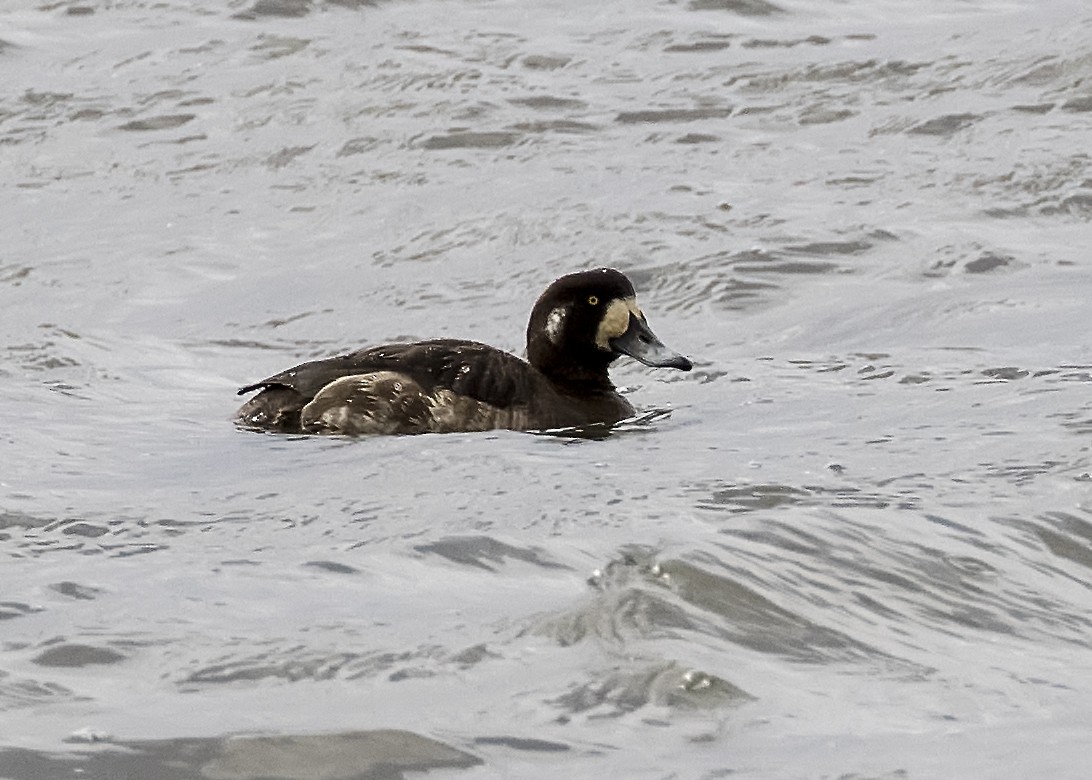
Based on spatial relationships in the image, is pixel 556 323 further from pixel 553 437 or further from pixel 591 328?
pixel 553 437

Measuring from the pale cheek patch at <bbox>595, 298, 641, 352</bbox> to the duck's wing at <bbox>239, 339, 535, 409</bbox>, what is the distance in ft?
1.73

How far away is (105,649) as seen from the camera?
5598 mm

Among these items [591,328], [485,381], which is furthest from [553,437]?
[591,328]

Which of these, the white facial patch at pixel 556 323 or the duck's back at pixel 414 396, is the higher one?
the white facial patch at pixel 556 323

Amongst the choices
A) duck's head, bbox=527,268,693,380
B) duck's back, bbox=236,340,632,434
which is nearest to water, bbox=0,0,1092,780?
duck's back, bbox=236,340,632,434

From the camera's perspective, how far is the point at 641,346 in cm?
952

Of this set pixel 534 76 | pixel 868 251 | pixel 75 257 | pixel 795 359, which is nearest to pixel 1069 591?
pixel 795 359

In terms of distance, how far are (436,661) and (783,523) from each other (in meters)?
1.54

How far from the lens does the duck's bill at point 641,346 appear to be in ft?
31.1

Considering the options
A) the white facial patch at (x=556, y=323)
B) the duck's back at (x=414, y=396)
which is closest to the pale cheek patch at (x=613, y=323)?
the white facial patch at (x=556, y=323)

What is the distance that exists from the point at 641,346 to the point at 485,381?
0.90 m

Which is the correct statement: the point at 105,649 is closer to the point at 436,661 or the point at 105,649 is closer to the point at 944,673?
the point at 436,661

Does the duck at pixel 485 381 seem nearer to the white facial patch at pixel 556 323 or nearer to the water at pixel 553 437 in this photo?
the white facial patch at pixel 556 323

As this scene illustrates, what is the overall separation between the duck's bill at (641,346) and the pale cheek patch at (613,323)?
0.02 metres
